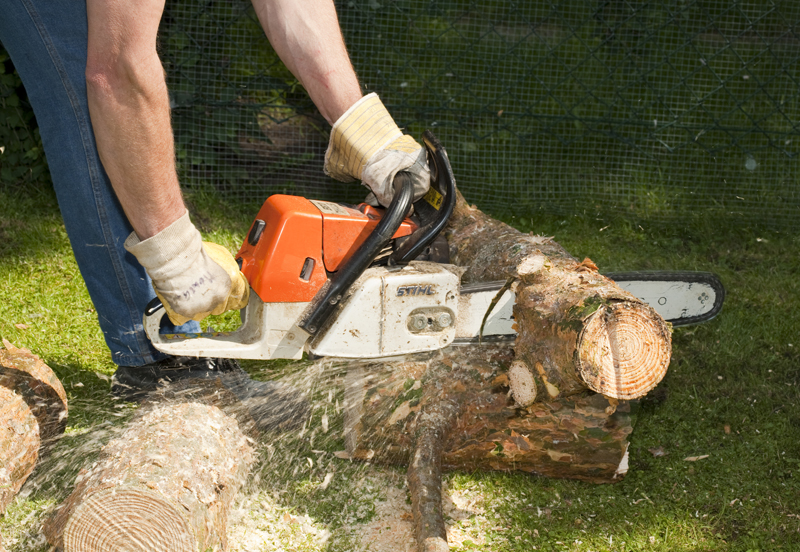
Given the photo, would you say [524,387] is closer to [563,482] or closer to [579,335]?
[579,335]

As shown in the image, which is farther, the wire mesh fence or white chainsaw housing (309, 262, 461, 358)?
the wire mesh fence

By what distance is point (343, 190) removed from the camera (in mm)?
4367

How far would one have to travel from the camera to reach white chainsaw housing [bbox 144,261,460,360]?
78.0 inches

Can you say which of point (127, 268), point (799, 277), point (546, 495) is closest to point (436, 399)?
point (546, 495)

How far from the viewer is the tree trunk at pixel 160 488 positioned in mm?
1749

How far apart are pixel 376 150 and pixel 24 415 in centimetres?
140

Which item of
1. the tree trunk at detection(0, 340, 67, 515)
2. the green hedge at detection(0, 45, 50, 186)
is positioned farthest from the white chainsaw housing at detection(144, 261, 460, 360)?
the green hedge at detection(0, 45, 50, 186)

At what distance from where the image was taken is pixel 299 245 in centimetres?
196

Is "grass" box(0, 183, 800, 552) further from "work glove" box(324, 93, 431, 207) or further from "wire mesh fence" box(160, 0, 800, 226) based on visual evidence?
"wire mesh fence" box(160, 0, 800, 226)

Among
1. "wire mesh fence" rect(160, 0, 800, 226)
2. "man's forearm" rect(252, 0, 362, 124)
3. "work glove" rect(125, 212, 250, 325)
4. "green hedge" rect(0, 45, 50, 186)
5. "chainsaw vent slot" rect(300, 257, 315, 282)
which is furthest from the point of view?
"wire mesh fence" rect(160, 0, 800, 226)

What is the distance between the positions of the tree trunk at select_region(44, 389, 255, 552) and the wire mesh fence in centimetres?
249

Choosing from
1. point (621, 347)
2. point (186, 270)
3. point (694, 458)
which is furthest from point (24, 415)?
point (694, 458)

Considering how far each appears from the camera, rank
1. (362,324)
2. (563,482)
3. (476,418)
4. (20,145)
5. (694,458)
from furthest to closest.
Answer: (20,145) < (694,458) < (563,482) < (476,418) < (362,324)

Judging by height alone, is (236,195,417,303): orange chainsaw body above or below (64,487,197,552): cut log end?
above
